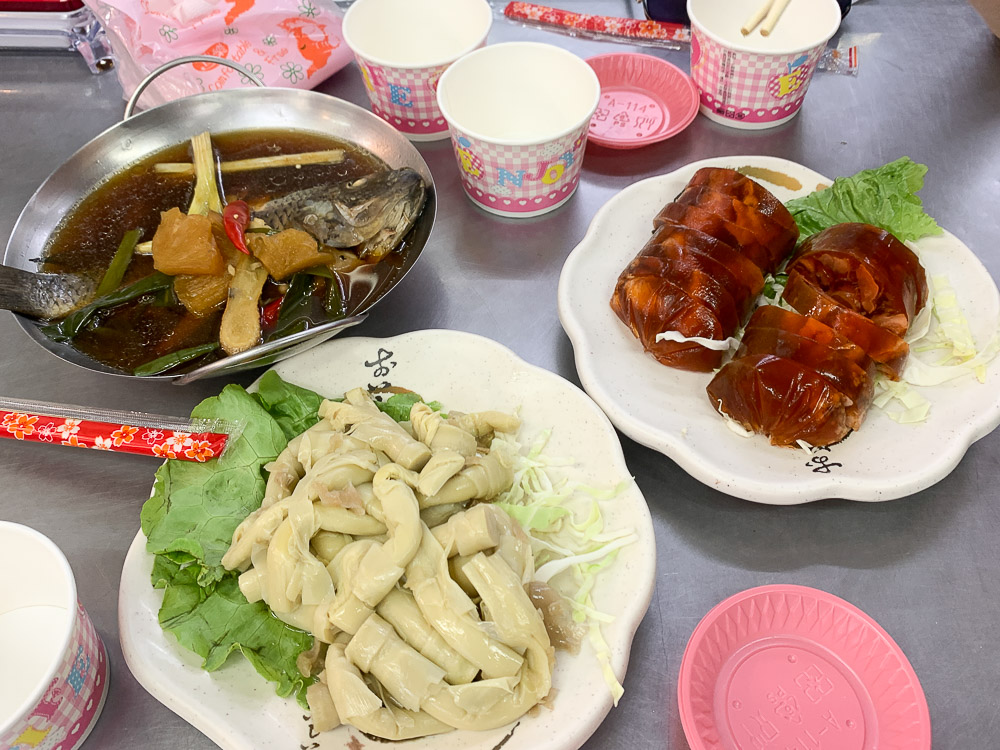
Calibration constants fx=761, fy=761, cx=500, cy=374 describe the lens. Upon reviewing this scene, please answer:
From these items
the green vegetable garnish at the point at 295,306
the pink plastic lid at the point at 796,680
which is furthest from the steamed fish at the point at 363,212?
the pink plastic lid at the point at 796,680

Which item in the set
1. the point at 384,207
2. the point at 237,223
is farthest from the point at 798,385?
the point at 237,223

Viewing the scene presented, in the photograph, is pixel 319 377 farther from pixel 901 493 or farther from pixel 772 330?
pixel 901 493

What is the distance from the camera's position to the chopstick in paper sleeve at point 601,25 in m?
2.84

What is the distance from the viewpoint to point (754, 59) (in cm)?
235

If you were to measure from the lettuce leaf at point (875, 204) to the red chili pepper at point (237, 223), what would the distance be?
156cm

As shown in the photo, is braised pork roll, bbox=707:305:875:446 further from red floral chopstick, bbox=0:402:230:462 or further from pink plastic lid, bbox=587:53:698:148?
red floral chopstick, bbox=0:402:230:462

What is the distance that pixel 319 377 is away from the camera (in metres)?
1.90

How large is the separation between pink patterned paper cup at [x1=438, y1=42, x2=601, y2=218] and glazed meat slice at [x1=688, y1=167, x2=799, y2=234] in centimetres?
41

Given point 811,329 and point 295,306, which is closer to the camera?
point 811,329

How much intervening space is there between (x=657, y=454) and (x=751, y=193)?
0.76m

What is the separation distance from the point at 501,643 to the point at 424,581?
0.18 meters

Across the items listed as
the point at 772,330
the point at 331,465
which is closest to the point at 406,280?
the point at 331,465

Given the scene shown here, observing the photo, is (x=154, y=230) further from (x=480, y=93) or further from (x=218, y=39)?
(x=480, y=93)

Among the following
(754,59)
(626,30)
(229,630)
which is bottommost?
(229,630)
